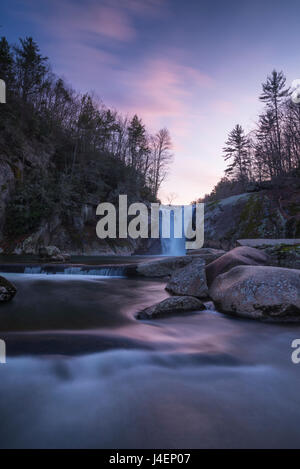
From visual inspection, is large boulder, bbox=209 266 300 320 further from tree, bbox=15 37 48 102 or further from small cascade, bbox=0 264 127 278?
tree, bbox=15 37 48 102

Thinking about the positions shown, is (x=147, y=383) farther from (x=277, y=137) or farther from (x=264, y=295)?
(x=277, y=137)

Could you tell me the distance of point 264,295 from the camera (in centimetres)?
390

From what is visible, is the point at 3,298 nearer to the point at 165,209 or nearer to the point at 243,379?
the point at 243,379

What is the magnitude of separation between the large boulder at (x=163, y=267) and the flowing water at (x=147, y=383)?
4731mm

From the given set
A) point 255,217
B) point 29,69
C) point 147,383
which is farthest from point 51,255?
point 29,69

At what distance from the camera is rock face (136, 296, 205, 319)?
4250 millimetres

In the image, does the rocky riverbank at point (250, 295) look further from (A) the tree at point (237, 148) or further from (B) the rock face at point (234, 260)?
(A) the tree at point (237, 148)

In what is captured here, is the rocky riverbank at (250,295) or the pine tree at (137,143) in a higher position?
the pine tree at (137,143)

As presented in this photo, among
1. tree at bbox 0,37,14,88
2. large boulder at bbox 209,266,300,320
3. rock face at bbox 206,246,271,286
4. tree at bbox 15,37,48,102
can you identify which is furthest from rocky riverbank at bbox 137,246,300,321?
tree at bbox 15,37,48,102

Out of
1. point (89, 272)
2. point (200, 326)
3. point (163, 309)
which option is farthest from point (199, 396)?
point (89, 272)

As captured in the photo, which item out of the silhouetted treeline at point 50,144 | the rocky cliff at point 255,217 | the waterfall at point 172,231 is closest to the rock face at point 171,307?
the rocky cliff at point 255,217

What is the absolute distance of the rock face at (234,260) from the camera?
575 centimetres

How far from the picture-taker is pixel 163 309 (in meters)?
4.35
